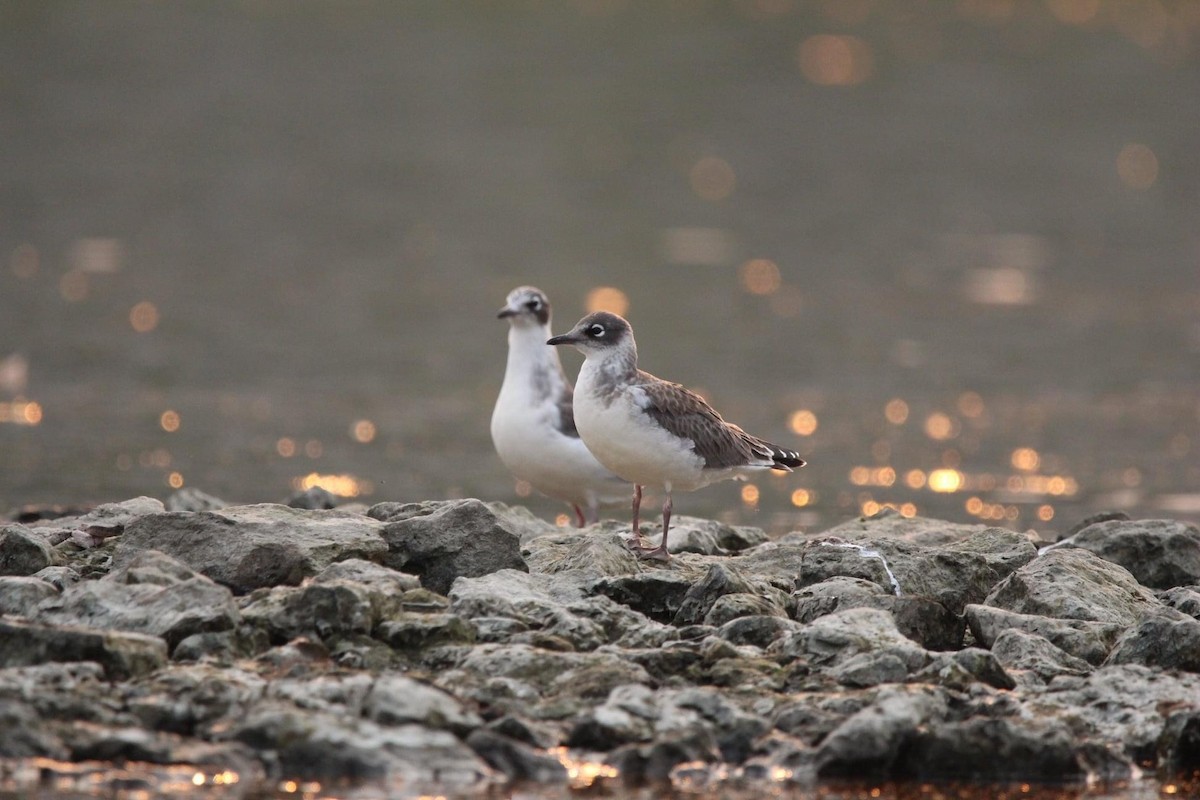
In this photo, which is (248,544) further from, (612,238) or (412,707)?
(612,238)

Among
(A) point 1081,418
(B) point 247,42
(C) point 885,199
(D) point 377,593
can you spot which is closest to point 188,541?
(D) point 377,593

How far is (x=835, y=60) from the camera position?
5022 cm

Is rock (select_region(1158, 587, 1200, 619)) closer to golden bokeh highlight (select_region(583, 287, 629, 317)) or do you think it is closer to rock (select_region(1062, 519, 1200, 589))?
rock (select_region(1062, 519, 1200, 589))

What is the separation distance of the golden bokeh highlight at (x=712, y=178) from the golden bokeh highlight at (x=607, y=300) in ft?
29.4

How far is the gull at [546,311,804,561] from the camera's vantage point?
10.3 metres

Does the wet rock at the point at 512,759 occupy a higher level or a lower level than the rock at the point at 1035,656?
lower

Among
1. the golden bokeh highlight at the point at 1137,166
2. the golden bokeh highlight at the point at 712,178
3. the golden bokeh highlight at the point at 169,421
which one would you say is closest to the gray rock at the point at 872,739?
the golden bokeh highlight at the point at 169,421

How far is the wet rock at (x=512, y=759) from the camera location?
7727 mm

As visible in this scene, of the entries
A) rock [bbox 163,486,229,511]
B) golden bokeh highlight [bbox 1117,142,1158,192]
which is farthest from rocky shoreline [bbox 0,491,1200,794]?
golden bokeh highlight [bbox 1117,142,1158,192]

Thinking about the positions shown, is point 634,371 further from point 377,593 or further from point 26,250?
point 26,250

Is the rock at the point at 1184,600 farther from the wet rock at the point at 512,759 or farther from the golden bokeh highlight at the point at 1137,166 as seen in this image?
the golden bokeh highlight at the point at 1137,166

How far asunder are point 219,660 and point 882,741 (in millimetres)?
2862

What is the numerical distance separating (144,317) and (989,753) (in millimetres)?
17184

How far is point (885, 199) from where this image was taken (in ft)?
113
